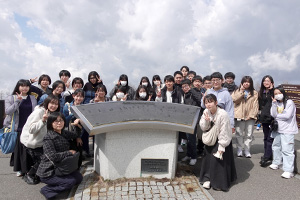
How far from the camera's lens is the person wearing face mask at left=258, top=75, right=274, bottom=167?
484cm

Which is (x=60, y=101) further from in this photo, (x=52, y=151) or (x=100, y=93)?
(x=52, y=151)

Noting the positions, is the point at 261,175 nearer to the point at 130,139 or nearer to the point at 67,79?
the point at 130,139

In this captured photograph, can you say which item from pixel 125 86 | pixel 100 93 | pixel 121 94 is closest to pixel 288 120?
pixel 121 94

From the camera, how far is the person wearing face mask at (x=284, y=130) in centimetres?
437

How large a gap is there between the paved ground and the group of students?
0.17 metres

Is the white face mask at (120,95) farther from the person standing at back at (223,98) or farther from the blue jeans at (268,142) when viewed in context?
the blue jeans at (268,142)

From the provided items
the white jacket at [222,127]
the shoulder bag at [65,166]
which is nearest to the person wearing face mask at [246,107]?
the white jacket at [222,127]

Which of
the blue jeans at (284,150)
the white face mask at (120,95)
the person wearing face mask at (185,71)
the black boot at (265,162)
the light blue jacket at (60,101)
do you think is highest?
the person wearing face mask at (185,71)

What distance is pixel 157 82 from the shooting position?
6.41 meters

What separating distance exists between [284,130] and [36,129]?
4775mm

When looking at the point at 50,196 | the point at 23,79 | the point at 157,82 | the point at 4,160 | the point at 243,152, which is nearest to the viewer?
the point at 50,196

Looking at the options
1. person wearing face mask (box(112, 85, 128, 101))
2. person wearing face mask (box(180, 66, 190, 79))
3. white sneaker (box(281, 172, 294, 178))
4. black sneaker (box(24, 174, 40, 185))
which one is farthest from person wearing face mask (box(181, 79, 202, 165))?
black sneaker (box(24, 174, 40, 185))

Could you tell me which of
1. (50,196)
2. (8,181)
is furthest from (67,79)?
(50,196)

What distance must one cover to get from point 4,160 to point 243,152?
19.6ft
